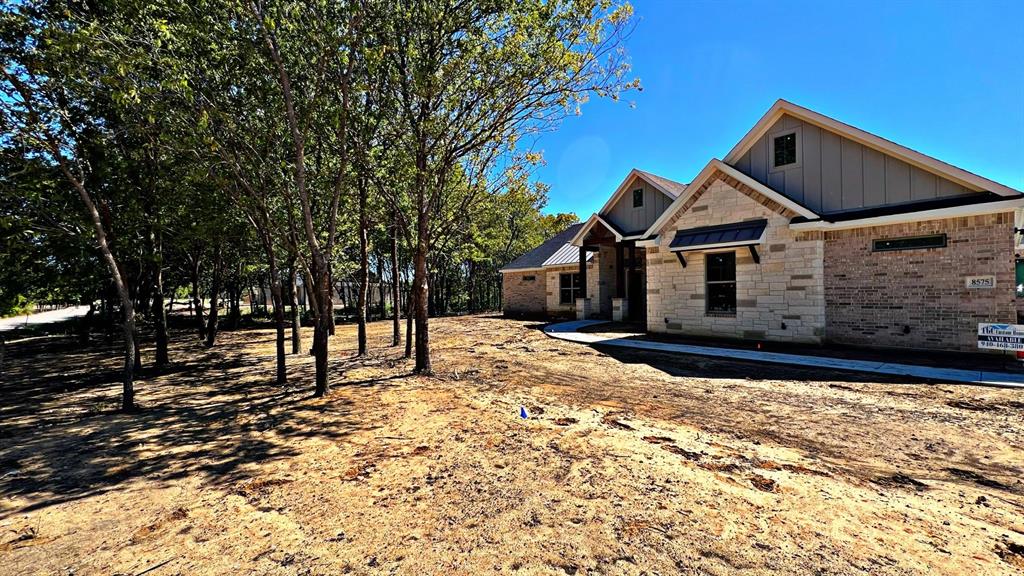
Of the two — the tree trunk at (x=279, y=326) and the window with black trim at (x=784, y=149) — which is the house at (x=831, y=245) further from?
the tree trunk at (x=279, y=326)

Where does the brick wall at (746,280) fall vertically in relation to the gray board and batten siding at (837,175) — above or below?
below

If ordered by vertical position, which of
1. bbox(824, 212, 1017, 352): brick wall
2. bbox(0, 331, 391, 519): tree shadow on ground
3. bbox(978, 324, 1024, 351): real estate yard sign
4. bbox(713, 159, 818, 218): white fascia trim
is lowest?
bbox(0, 331, 391, 519): tree shadow on ground

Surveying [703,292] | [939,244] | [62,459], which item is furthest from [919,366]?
[62,459]

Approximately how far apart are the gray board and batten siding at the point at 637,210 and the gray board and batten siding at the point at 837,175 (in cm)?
484

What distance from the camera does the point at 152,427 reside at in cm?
559

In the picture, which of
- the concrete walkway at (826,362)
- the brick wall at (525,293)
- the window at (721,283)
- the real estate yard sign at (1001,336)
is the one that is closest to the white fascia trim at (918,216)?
the window at (721,283)

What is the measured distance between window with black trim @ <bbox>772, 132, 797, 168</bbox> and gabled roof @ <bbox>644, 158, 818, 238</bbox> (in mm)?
1115

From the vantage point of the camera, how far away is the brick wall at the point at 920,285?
886 centimetres

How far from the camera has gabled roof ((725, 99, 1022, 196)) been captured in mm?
9116

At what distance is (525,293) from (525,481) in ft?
71.0

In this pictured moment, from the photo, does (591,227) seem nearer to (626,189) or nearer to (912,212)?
(626,189)

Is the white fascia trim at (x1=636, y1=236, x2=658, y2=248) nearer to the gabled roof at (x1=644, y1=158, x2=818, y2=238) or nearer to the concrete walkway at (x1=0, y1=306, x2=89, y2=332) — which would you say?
the gabled roof at (x1=644, y1=158, x2=818, y2=238)

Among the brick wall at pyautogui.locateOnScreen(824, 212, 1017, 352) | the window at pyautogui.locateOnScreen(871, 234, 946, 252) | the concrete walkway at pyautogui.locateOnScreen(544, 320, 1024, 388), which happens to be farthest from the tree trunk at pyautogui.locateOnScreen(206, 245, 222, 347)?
the window at pyautogui.locateOnScreen(871, 234, 946, 252)

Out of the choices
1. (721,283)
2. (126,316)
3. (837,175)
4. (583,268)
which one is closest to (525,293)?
(583,268)
